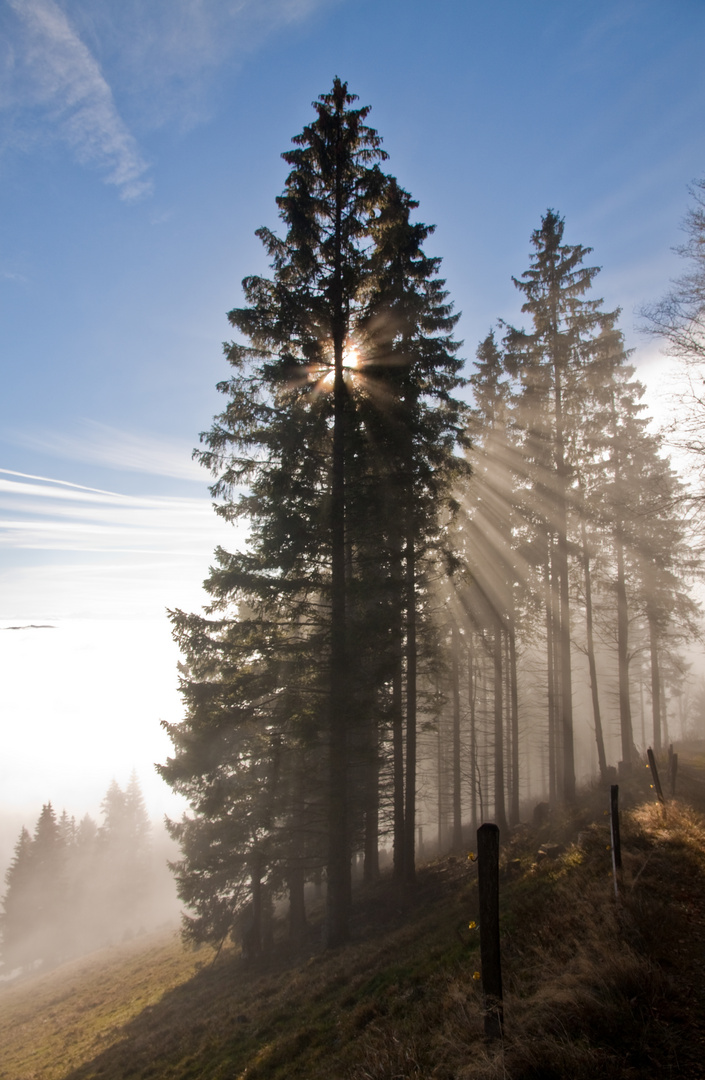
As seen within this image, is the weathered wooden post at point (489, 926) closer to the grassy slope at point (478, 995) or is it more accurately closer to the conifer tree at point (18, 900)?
the grassy slope at point (478, 995)

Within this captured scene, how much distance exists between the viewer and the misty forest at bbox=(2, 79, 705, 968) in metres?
12.4

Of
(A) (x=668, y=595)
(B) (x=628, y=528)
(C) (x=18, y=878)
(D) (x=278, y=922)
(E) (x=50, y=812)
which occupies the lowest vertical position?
(C) (x=18, y=878)

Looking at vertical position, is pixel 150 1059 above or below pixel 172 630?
below

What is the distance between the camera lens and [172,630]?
39.7ft

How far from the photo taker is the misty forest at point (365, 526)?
12.4 metres

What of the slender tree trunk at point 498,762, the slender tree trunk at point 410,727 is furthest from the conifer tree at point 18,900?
the slender tree trunk at point 410,727

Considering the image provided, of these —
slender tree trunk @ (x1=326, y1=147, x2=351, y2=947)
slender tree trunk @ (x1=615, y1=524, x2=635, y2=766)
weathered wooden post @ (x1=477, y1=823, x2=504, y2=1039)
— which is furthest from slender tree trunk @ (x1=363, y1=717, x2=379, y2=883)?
slender tree trunk @ (x1=615, y1=524, x2=635, y2=766)

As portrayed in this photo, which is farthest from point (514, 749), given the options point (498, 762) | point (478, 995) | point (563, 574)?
point (478, 995)

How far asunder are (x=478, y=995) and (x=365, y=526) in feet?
30.7

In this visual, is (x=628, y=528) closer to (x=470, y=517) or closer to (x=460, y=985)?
(x=470, y=517)

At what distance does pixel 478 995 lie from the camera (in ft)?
20.0

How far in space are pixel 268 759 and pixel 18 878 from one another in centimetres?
6044

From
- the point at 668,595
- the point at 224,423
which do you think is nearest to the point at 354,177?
the point at 224,423

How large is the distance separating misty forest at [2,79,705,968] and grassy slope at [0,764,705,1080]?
2.74 meters
